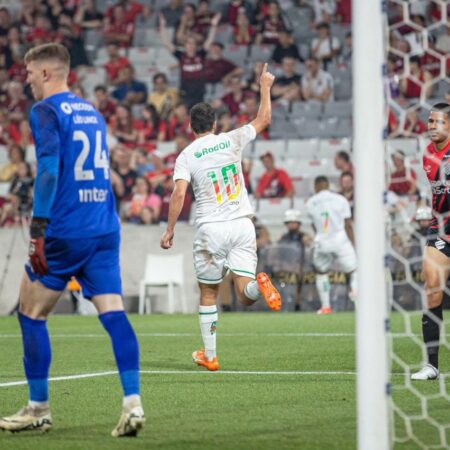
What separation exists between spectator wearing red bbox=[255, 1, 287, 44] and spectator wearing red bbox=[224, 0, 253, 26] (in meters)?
0.70

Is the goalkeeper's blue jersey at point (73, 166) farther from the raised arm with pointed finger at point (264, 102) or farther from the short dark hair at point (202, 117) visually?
the short dark hair at point (202, 117)

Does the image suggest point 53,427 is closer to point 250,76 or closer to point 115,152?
point 115,152

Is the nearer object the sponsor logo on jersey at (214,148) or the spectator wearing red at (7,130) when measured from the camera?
the sponsor logo on jersey at (214,148)

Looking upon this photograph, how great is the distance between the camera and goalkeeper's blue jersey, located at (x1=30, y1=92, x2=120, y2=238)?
18.4 feet

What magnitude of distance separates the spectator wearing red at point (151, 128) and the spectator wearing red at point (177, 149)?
689mm

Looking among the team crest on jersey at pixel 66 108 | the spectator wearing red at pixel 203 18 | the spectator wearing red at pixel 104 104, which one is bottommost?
the team crest on jersey at pixel 66 108

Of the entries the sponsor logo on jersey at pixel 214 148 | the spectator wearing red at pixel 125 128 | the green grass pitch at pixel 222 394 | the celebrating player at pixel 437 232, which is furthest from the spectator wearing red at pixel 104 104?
the celebrating player at pixel 437 232

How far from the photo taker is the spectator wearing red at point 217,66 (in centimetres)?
2295

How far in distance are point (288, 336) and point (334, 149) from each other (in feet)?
27.9

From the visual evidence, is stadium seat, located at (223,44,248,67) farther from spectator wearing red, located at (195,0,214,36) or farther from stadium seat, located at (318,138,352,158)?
stadium seat, located at (318,138,352,158)

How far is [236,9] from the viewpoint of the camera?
953 inches

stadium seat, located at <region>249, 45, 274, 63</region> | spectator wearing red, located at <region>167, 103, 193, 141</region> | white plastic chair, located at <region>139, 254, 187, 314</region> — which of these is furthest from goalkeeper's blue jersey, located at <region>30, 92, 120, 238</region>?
stadium seat, located at <region>249, 45, 274, 63</region>

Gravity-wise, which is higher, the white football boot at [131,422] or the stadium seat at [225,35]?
the stadium seat at [225,35]

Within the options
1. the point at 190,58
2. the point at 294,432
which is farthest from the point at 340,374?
the point at 190,58
